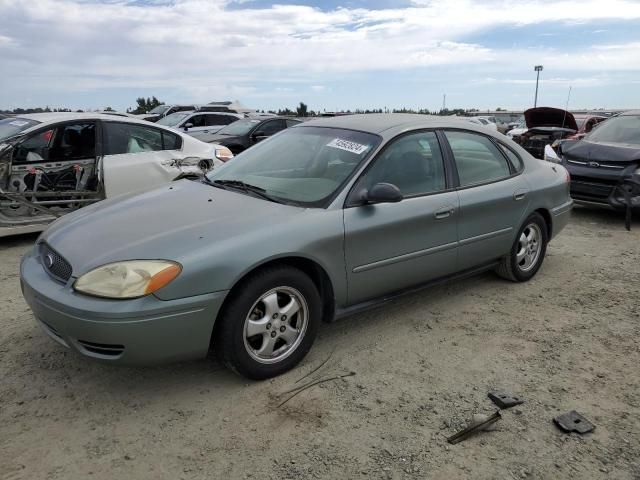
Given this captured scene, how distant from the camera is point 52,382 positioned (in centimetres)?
308

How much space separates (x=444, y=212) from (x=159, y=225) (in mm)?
2013

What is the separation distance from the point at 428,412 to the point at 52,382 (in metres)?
2.17

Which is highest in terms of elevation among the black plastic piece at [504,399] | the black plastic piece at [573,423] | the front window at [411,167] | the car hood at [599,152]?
the front window at [411,167]

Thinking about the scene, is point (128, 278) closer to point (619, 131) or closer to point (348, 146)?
point (348, 146)

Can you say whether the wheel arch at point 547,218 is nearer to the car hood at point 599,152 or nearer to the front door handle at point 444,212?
the front door handle at point 444,212

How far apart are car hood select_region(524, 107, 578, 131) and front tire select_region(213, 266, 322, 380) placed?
11565mm

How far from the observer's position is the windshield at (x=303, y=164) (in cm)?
345

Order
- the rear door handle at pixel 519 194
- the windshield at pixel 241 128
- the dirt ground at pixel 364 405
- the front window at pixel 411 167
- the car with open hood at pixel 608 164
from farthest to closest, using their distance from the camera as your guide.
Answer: the windshield at pixel 241 128, the car with open hood at pixel 608 164, the rear door handle at pixel 519 194, the front window at pixel 411 167, the dirt ground at pixel 364 405

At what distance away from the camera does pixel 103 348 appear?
8.84 feet

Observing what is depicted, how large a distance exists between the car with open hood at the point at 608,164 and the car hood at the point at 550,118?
4.35 metres

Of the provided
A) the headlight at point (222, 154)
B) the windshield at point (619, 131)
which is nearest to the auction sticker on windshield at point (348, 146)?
the headlight at point (222, 154)

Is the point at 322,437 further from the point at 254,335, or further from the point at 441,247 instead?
the point at 441,247

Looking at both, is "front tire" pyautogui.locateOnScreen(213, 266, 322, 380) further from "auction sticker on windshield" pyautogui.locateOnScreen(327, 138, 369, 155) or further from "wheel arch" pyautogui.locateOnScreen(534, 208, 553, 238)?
"wheel arch" pyautogui.locateOnScreen(534, 208, 553, 238)

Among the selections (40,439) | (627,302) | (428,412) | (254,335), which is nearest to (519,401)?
(428,412)
